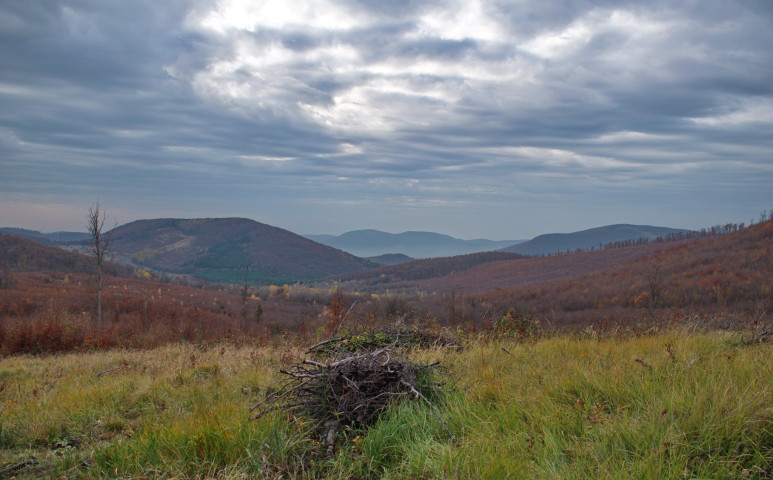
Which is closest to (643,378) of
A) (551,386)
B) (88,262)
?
(551,386)

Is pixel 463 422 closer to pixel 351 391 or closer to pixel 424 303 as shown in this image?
pixel 351 391

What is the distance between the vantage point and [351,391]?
4.10m

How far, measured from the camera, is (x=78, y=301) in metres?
39.8

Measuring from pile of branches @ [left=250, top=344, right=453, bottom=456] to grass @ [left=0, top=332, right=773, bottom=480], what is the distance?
158 millimetres

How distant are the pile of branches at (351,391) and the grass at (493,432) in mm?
158

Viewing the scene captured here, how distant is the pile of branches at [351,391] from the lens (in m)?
3.89

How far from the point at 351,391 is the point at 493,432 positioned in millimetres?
1365

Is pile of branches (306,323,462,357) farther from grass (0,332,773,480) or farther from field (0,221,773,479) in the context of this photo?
grass (0,332,773,480)

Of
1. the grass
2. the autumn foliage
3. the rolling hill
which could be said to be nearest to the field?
the grass

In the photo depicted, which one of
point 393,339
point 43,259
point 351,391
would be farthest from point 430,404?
point 43,259

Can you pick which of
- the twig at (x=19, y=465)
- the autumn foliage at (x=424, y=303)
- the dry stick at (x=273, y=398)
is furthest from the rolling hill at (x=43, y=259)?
the dry stick at (x=273, y=398)

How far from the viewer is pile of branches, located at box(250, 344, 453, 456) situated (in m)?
3.89

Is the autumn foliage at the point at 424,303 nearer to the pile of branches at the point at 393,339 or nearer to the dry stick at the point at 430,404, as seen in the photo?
the pile of branches at the point at 393,339

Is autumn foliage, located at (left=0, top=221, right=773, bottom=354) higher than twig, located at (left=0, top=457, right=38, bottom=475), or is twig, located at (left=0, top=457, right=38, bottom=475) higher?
twig, located at (left=0, top=457, right=38, bottom=475)
